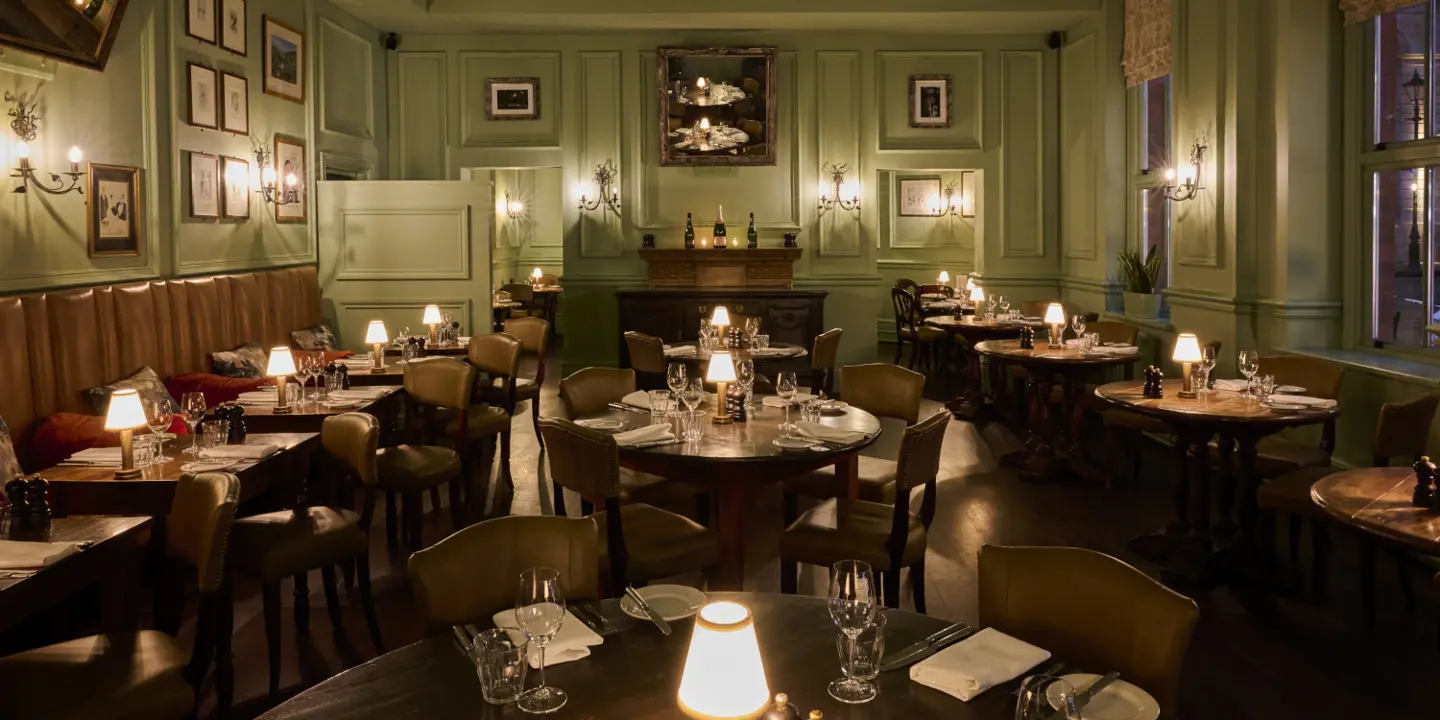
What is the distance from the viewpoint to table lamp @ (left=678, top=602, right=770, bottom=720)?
5.33 feet

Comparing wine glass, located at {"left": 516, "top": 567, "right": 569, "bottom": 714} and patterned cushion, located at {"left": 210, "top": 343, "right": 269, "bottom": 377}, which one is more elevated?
patterned cushion, located at {"left": 210, "top": 343, "right": 269, "bottom": 377}

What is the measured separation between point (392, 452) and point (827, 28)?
7383 mm

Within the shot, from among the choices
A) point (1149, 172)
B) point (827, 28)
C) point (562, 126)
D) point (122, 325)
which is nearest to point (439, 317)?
point (122, 325)

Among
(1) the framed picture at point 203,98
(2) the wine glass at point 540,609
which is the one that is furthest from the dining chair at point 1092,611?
(1) the framed picture at point 203,98

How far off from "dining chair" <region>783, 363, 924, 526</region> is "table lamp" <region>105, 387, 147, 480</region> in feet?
8.26

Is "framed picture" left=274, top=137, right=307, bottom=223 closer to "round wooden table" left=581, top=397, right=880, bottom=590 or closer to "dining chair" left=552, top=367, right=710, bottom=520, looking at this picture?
"dining chair" left=552, top=367, right=710, bottom=520

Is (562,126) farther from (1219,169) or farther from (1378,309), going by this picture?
(1378,309)

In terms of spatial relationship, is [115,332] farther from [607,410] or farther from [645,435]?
[645,435]

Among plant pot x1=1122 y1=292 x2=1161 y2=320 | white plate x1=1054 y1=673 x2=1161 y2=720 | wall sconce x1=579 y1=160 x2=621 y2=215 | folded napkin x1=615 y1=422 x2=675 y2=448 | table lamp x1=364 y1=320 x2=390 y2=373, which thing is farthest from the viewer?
wall sconce x1=579 y1=160 x2=621 y2=215

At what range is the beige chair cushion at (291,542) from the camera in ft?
12.4

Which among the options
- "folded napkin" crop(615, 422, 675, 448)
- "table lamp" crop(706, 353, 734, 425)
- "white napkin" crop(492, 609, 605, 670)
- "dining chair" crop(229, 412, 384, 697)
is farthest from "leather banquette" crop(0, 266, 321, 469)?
"white napkin" crop(492, 609, 605, 670)

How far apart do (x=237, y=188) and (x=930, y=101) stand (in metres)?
6.77

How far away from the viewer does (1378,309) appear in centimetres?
657

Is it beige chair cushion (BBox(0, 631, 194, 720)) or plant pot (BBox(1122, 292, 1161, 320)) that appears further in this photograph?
plant pot (BBox(1122, 292, 1161, 320))
